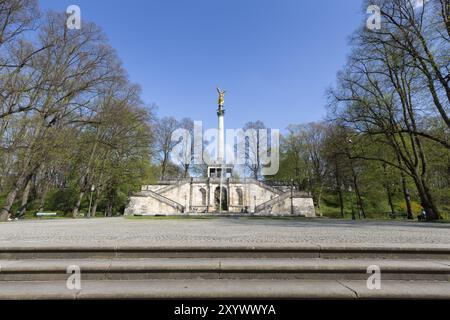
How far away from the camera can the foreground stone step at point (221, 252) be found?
5027mm

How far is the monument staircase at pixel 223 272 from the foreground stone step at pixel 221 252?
2 cm

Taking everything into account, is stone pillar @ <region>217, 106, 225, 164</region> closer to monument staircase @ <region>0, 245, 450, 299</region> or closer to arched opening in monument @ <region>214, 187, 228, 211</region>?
arched opening in monument @ <region>214, 187, 228, 211</region>

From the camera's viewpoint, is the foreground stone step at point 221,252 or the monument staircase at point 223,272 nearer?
the monument staircase at point 223,272

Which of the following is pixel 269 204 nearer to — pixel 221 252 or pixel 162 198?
pixel 162 198

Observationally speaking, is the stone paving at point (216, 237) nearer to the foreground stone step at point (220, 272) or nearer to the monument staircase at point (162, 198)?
the foreground stone step at point (220, 272)

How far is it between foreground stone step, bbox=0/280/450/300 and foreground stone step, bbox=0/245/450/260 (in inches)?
33.3

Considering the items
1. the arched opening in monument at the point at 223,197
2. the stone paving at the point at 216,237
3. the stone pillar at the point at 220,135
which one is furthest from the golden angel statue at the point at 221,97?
the stone paving at the point at 216,237

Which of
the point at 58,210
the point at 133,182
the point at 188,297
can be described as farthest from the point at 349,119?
the point at 58,210

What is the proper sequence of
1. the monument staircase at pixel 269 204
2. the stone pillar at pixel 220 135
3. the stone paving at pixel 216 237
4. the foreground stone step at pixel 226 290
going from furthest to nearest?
the stone pillar at pixel 220 135 → the monument staircase at pixel 269 204 → the stone paving at pixel 216 237 → the foreground stone step at pixel 226 290

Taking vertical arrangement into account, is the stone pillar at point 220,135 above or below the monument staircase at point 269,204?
above

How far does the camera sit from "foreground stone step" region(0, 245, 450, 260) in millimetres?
5027

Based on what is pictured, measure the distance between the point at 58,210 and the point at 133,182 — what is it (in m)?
11.9
